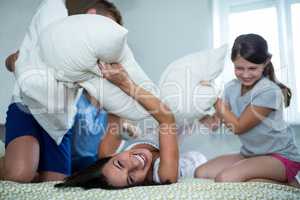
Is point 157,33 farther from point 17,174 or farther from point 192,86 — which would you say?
point 17,174

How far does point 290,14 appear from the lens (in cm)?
114

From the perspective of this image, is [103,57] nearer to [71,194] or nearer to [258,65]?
[71,194]

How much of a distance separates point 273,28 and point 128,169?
0.74 meters

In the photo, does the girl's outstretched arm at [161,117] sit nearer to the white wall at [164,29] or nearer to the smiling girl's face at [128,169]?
the smiling girl's face at [128,169]

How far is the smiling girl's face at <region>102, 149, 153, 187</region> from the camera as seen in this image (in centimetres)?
78

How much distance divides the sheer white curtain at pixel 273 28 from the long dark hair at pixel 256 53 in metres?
0.09

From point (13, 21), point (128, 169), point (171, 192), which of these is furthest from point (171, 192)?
point (13, 21)

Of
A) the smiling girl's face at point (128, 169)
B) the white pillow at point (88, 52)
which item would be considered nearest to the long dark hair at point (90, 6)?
the white pillow at point (88, 52)

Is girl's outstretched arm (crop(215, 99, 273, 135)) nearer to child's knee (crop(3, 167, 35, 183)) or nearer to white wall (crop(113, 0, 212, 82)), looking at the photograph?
white wall (crop(113, 0, 212, 82))

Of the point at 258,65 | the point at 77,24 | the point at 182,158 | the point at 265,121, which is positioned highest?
the point at 77,24

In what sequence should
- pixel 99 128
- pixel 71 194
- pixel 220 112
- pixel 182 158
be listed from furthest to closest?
pixel 99 128
pixel 182 158
pixel 220 112
pixel 71 194

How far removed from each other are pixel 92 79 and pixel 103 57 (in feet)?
0.24

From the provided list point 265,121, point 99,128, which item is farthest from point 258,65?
point 99,128

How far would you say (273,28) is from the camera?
1.14 metres
